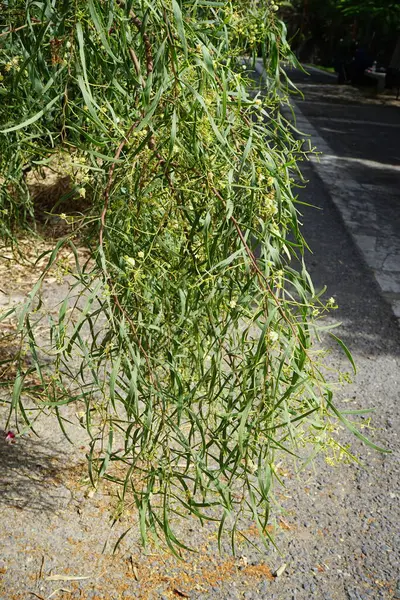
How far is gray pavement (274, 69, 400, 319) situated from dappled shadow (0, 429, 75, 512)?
1.63 meters

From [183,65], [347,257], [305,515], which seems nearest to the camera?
[183,65]

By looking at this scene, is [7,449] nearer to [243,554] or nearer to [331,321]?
[243,554]

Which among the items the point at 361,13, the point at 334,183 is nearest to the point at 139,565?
the point at 334,183

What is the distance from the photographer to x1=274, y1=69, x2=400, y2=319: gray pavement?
615cm

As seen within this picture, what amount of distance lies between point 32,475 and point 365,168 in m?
7.71

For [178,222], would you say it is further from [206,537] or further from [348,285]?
[348,285]

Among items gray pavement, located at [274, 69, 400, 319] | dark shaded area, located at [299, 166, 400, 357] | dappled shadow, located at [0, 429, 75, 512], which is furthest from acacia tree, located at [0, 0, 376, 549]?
dark shaded area, located at [299, 166, 400, 357]

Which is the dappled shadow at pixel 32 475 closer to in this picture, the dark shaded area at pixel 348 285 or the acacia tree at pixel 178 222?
the acacia tree at pixel 178 222

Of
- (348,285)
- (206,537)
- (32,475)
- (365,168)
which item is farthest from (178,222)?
(365,168)

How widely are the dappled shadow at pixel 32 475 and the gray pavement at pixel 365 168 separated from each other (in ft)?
5.35

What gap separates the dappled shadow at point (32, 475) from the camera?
2799 mm

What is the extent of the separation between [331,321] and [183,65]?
124 inches

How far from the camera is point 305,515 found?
2857 mm

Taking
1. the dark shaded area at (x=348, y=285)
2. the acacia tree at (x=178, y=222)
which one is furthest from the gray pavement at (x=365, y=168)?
the acacia tree at (x=178, y=222)
